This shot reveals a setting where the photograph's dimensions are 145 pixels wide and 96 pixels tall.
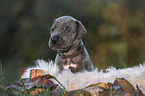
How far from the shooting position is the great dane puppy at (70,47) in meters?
1.24

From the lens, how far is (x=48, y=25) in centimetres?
338

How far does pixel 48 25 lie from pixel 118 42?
47.2 inches

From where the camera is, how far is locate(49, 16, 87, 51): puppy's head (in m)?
1.21

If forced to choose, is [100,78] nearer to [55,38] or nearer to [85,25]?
[55,38]

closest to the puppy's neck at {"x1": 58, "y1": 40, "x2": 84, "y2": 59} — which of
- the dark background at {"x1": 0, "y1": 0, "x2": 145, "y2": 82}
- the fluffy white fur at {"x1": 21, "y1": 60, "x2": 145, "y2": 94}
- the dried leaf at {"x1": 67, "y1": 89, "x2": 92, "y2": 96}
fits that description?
the fluffy white fur at {"x1": 21, "y1": 60, "x2": 145, "y2": 94}

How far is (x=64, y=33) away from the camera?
1255 millimetres

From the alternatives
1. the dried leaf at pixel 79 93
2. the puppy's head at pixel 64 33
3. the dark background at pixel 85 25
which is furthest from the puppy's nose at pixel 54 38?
the dark background at pixel 85 25

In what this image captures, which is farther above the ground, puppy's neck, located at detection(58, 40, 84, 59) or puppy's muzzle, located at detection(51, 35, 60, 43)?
puppy's muzzle, located at detection(51, 35, 60, 43)

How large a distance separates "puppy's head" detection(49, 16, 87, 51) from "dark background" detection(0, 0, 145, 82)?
1887 millimetres

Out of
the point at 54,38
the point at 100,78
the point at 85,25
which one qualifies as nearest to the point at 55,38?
the point at 54,38

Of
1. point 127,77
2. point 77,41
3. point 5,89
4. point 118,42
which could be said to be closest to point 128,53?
point 118,42

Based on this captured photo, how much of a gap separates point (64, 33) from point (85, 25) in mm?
2192

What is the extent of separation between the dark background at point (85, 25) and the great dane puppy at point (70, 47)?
6.18ft

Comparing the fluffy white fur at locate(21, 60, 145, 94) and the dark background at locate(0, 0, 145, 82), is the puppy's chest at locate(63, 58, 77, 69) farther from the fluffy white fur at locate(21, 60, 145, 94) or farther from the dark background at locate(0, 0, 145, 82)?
the dark background at locate(0, 0, 145, 82)
